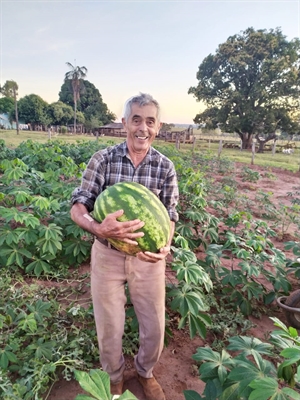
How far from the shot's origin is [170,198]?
1.94 meters

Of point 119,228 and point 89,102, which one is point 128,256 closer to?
point 119,228

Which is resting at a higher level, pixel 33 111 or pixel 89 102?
pixel 89 102

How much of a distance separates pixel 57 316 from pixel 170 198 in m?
1.45

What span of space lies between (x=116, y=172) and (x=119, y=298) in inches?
30.5

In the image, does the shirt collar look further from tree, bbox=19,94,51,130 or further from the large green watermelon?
tree, bbox=19,94,51,130

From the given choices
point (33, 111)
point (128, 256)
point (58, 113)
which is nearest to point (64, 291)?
point (128, 256)

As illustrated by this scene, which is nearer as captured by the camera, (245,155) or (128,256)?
(128,256)

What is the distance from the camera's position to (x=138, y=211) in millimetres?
1517

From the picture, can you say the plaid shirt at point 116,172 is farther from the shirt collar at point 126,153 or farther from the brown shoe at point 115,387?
the brown shoe at point 115,387

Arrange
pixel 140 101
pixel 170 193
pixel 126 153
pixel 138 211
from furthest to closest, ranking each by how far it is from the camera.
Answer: pixel 170 193 < pixel 126 153 < pixel 140 101 < pixel 138 211

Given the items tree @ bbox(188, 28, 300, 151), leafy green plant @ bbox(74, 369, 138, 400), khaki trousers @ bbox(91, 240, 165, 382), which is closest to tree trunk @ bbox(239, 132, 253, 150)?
tree @ bbox(188, 28, 300, 151)

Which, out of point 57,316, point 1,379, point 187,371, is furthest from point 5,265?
point 187,371

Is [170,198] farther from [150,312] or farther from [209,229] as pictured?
[209,229]

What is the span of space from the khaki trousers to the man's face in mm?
A: 643
